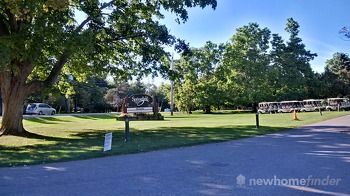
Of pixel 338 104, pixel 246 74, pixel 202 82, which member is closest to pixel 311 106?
pixel 338 104

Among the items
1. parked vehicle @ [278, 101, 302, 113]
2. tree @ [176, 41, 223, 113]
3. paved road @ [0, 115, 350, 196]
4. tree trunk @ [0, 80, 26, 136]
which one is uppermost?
tree @ [176, 41, 223, 113]

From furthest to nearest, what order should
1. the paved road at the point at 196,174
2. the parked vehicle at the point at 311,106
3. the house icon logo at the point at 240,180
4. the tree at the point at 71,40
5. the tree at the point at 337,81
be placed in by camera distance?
1. the tree at the point at 337,81
2. the parked vehicle at the point at 311,106
3. the tree at the point at 71,40
4. the house icon logo at the point at 240,180
5. the paved road at the point at 196,174

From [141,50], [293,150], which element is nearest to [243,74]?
[141,50]

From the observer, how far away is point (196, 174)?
29.6 feet

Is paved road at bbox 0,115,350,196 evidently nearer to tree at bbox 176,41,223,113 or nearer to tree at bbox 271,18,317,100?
tree at bbox 176,41,223,113

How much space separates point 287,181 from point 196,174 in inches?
74.3

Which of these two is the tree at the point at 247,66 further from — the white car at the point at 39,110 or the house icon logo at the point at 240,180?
the house icon logo at the point at 240,180

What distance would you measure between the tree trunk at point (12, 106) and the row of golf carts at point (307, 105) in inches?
1648

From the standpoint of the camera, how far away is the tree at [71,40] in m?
16.8

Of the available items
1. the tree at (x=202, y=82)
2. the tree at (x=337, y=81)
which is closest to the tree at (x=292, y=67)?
the tree at (x=337, y=81)

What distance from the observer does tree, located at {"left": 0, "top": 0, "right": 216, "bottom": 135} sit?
55.0 ft

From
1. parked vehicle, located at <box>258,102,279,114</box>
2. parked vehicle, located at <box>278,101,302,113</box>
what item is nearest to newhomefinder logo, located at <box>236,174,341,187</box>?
parked vehicle, located at <box>278,101,302,113</box>

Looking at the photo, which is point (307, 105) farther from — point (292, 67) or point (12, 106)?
point (12, 106)

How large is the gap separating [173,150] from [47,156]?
381 cm
